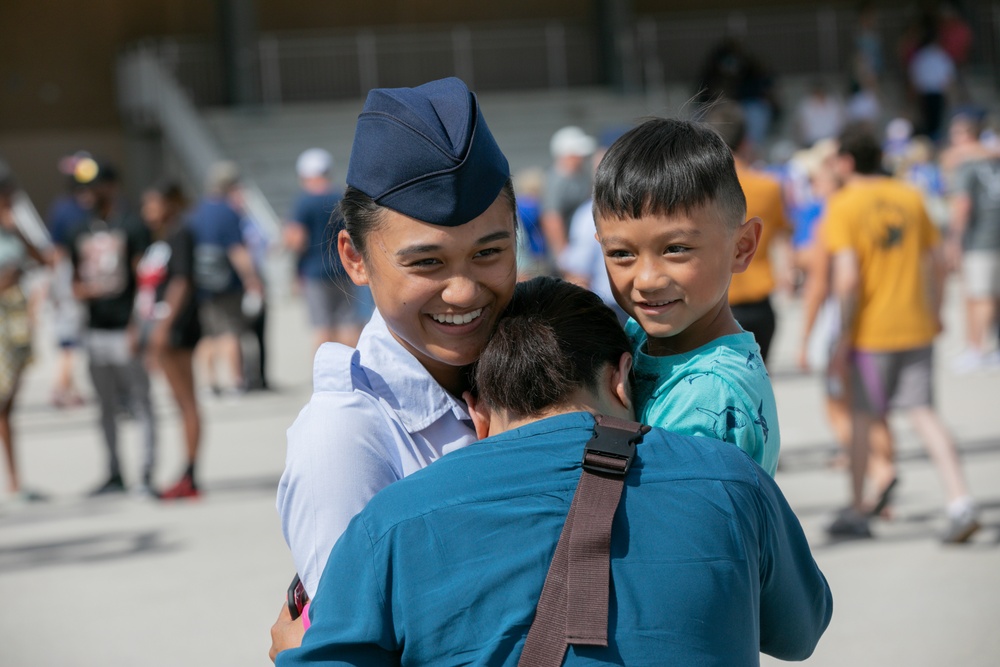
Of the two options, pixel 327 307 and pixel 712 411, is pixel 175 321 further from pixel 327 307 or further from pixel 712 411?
pixel 712 411

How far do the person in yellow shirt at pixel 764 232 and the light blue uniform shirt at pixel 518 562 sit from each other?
461 cm

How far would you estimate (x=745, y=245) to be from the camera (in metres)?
2.16

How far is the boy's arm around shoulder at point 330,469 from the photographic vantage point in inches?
69.3

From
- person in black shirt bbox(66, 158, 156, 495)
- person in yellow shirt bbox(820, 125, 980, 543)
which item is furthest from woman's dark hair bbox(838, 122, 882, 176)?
person in black shirt bbox(66, 158, 156, 495)

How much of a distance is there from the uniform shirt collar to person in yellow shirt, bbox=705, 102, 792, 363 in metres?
4.33

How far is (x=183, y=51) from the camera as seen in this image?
23.6 meters

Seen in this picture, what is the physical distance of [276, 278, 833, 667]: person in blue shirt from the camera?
5.02 feet

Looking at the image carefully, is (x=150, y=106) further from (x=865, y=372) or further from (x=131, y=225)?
(x=865, y=372)

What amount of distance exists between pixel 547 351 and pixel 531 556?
11.4 inches

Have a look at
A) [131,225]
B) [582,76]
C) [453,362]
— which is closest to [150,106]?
[582,76]

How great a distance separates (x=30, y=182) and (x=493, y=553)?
2316 centimetres

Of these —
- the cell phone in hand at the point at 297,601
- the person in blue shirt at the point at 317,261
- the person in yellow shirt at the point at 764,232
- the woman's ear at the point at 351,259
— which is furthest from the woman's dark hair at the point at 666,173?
the person in blue shirt at the point at 317,261

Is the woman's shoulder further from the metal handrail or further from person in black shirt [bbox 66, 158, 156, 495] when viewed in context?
the metal handrail

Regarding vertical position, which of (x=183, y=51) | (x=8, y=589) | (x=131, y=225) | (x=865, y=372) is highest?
(x=183, y=51)
